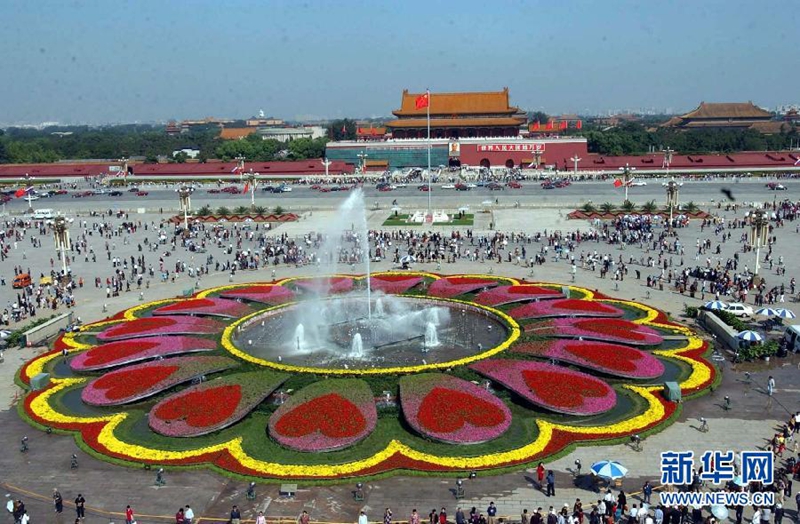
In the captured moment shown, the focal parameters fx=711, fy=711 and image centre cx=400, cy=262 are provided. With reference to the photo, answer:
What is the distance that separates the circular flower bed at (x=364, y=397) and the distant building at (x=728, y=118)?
113318mm

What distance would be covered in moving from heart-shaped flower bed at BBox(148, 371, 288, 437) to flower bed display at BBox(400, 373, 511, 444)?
4.06 meters

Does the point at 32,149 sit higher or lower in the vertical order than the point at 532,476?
higher

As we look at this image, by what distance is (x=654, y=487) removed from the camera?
604 inches

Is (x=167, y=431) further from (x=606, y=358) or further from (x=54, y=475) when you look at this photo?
(x=606, y=358)

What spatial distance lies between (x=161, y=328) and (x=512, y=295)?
44.0 feet

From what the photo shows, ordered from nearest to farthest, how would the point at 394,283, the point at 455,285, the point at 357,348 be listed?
the point at 357,348 < the point at 455,285 < the point at 394,283

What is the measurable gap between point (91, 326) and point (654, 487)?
847 inches

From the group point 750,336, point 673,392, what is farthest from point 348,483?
point 750,336

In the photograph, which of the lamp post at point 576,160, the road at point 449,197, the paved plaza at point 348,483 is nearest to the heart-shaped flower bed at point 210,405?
the paved plaza at point 348,483

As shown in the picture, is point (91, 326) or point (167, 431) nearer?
point (167, 431)

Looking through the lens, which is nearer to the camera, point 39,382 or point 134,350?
point 39,382

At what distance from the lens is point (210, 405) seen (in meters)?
19.0

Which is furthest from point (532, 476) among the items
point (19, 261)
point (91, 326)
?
point (19, 261)

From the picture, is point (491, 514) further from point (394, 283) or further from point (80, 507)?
point (394, 283)
